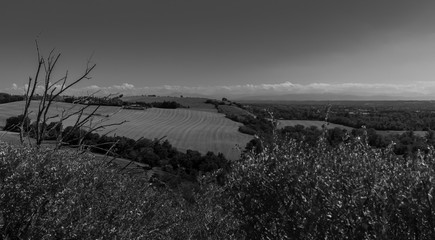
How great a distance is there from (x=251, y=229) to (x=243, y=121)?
85.4m

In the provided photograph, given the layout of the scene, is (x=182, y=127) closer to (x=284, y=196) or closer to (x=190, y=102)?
(x=190, y=102)

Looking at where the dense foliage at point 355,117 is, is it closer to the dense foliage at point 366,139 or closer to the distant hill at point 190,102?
the dense foliage at point 366,139

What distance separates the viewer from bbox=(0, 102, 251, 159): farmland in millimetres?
70188

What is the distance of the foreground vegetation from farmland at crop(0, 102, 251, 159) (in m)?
56.7

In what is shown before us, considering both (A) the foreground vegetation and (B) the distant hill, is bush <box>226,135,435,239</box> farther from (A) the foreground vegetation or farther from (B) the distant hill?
(B) the distant hill

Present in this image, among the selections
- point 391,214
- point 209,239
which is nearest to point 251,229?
point 391,214

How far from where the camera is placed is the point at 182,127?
83.8 m

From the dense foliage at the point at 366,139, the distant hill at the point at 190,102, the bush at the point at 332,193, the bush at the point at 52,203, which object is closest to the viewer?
the bush at the point at 332,193

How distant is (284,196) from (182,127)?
79907mm

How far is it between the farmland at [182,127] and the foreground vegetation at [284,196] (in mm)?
56719

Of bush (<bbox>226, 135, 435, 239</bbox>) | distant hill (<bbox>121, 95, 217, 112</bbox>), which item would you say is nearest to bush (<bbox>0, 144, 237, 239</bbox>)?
bush (<bbox>226, 135, 435, 239</bbox>)

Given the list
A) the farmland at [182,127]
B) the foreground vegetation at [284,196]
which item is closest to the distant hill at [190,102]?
the farmland at [182,127]

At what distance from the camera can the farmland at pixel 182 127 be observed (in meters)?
70.2

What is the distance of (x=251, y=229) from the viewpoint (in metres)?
4.80
